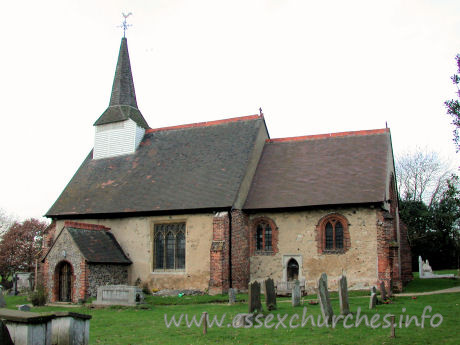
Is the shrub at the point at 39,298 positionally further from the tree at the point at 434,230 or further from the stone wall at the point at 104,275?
the tree at the point at 434,230

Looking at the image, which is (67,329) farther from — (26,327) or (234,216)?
(234,216)

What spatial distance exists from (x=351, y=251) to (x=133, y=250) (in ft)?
38.1

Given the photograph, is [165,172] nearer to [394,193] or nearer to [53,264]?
[53,264]

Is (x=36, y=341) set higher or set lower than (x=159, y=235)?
lower

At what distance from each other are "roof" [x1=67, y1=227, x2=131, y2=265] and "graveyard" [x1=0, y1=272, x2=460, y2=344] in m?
2.95

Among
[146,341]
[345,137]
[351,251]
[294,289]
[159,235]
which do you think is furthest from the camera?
[345,137]

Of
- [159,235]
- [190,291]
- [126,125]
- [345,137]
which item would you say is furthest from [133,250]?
[345,137]

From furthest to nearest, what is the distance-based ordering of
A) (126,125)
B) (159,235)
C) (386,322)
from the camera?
(126,125)
(159,235)
(386,322)

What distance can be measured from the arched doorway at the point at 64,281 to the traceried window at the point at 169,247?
447 cm

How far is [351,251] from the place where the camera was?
23.8m

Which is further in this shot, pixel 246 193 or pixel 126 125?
pixel 126 125

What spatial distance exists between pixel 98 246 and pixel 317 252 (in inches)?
443

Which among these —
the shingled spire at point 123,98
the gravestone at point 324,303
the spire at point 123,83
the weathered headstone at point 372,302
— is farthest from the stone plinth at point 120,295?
the spire at point 123,83

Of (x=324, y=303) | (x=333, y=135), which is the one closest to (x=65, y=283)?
(x=324, y=303)
